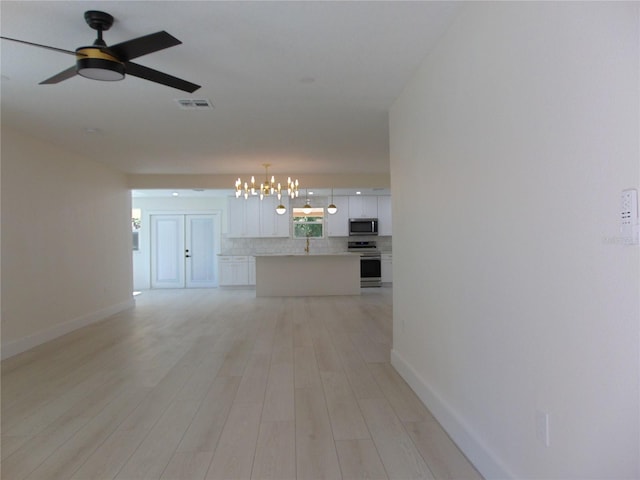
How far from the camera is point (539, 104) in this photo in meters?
1.53

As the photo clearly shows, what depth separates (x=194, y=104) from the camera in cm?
377

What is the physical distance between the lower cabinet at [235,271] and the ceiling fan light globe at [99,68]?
8239 mm

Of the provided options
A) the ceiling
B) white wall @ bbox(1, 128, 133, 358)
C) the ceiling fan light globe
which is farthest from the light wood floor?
the ceiling

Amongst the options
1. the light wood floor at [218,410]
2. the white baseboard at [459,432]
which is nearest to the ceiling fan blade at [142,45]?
the light wood floor at [218,410]

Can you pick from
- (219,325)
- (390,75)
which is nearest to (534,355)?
(390,75)

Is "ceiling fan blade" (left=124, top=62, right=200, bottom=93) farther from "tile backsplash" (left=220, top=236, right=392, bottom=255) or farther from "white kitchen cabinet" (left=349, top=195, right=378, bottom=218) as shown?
"tile backsplash" (left=220, top=236, right=392, bottom=255)

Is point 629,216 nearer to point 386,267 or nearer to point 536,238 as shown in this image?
point 536,238

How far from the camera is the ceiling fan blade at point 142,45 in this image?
2.02 meters

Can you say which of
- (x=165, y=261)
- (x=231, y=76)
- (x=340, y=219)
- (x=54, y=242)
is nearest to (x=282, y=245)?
(x=340, y=219)

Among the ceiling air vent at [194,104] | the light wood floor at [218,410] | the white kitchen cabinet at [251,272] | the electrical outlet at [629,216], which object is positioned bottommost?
the light wood floor at [218,410]

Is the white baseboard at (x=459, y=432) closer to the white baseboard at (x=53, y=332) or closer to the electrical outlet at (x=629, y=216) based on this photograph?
the electrical outlet at (x=629, y=216)

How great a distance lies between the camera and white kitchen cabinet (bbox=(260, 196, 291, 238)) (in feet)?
34.1

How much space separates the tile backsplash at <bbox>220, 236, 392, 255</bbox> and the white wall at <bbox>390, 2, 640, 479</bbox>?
26.1ft

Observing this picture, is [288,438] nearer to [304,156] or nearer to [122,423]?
[122,423]
